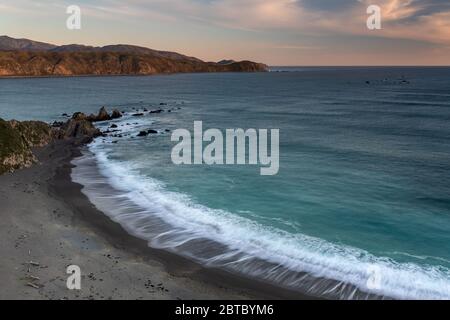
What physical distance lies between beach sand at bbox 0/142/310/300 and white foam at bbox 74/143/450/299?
1.26m

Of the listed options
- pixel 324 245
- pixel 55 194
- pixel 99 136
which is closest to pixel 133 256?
pixel 324 245

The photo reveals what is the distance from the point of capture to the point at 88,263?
2119 cm

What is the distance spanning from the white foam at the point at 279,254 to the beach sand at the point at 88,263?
1.26 meters

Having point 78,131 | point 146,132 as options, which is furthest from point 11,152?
point 146,132

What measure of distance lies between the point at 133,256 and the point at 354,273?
11.1 m

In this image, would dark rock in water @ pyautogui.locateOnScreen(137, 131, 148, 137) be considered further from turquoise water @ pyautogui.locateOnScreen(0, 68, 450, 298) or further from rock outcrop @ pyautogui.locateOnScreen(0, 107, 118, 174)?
rock outcrop @ pyautogui.locateOnScreen(0, 107, 118, 174)

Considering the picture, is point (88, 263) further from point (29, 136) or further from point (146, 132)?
point (146, 132)

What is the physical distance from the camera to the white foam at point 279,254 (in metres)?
20.6

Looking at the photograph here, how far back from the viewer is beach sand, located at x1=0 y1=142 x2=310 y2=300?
733 inches

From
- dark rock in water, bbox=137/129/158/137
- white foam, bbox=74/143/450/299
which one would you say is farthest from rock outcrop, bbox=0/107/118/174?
white foam, bbox=74/143/450/299

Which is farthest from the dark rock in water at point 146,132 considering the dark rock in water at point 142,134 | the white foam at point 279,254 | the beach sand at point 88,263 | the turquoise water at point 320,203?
the beach sand at point 88,263

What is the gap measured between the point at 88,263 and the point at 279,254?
986cm

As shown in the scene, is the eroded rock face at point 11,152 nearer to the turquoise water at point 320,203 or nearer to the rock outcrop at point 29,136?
the rock outcrop at point 29,136
